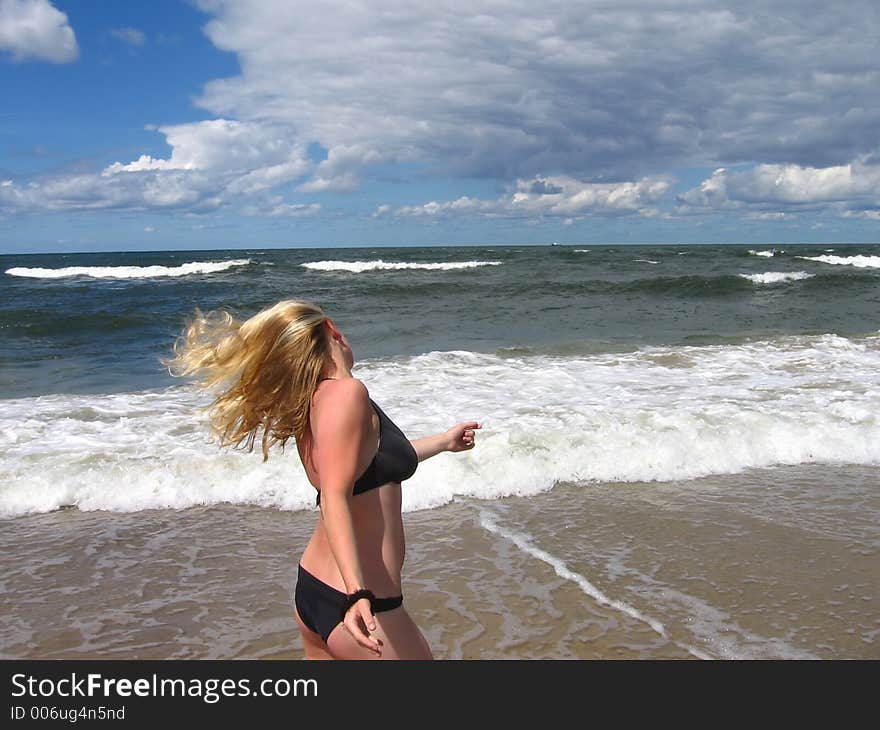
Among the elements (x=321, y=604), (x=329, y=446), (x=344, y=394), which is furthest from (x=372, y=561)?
(x=344, y=394)

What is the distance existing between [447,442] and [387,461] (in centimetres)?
54

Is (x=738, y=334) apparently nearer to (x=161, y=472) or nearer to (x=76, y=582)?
(x=161, y=472)

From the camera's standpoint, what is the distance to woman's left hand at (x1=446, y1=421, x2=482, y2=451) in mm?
2963

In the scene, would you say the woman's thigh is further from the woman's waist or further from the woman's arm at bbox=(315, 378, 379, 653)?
the woman's arm at bbox=(315, 378, 379, 653)

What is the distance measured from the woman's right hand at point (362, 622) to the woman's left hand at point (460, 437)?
2.98 feet

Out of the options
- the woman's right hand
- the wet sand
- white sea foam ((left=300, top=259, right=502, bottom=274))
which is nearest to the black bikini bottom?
the woman's right hand

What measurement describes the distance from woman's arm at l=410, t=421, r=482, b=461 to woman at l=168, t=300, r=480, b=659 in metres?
0.35

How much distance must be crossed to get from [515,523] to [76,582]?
3025mm

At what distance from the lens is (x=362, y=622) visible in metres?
2.16

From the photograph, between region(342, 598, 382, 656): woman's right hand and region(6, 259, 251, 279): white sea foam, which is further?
region(6, 259, 251, 279): white sea foam

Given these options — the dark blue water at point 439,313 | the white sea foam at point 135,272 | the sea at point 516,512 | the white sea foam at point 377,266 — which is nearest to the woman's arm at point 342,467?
the sea at point 516,512

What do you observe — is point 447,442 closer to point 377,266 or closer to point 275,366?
point 275,366

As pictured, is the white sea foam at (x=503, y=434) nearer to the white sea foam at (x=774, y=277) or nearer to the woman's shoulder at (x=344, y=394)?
the woman's shoulder at (x=344, y=394)

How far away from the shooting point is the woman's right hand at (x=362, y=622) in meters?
2.12
